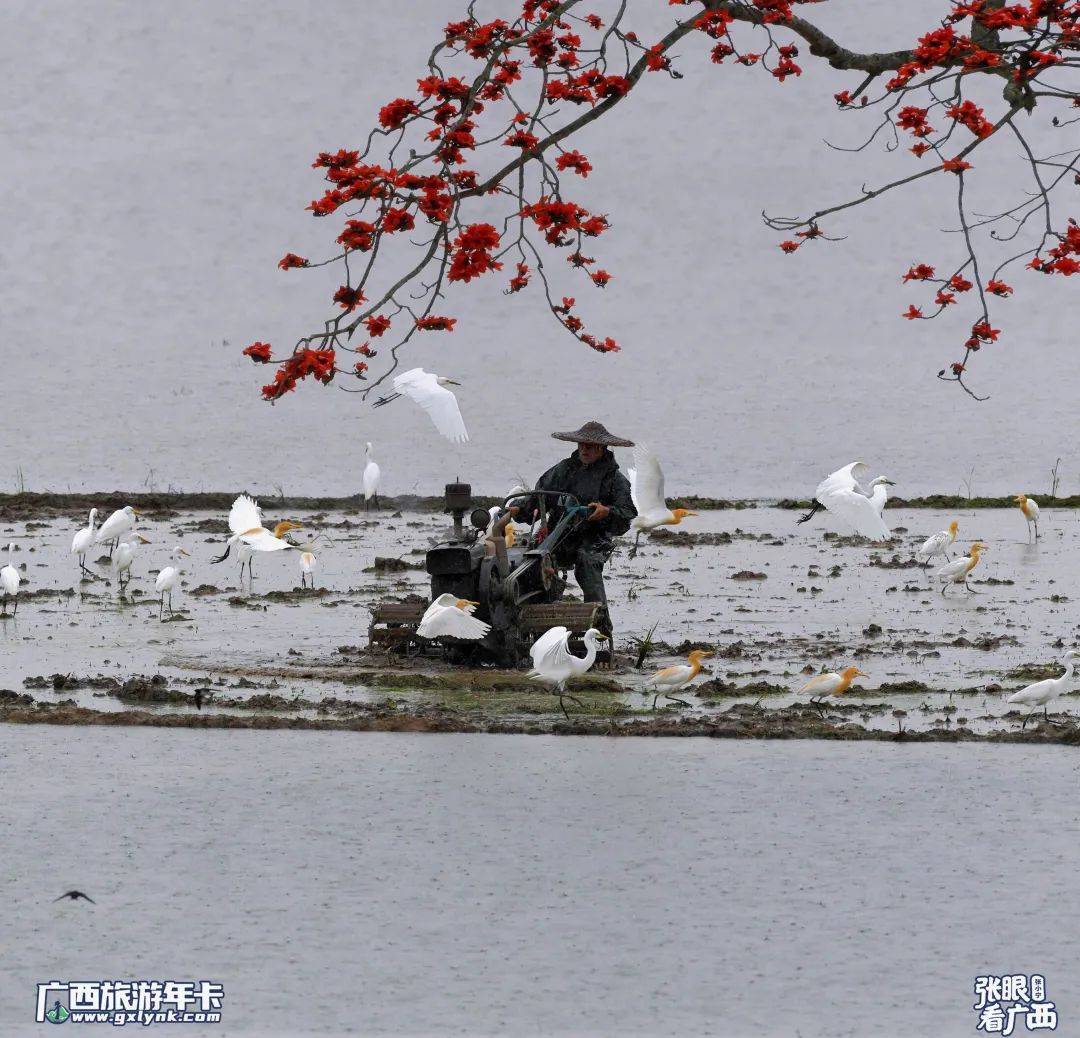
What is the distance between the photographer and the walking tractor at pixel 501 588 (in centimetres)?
1349

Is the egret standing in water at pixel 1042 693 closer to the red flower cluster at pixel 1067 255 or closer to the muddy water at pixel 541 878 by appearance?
the muddy water at pixel 541 878

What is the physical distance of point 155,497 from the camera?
2717 centimetres

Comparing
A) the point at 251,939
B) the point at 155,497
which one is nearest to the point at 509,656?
the point at 251,939

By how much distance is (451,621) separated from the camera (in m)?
13.0

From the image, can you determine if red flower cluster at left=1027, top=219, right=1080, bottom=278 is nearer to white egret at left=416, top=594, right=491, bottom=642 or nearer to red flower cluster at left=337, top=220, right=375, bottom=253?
red flower cluster at left=337, top=220, right=375, bottom=253

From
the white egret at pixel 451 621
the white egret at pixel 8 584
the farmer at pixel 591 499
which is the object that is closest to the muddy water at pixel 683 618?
the white egret at pixel 8 584

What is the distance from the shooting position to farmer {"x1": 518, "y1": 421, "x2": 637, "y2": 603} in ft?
46.6

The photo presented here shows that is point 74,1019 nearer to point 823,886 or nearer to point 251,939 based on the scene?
point 251,939

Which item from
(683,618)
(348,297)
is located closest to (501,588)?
(683,618)

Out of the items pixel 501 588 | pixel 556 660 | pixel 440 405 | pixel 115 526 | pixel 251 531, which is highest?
pixel 115 526

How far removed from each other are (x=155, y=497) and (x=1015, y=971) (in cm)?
2102

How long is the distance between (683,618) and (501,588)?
3.57 meters

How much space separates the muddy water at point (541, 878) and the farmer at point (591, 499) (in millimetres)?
3049

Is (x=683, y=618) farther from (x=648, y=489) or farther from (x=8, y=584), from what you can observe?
(x=8, y=584)
